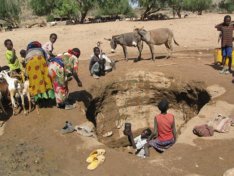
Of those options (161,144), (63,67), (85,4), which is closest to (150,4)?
(85,4)

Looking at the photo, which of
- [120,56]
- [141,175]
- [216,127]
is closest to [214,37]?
[120,56]

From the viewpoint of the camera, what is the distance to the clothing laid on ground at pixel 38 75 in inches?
352

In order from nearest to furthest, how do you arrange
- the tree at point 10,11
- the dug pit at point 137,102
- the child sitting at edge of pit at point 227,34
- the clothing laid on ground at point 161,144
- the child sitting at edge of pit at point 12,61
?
the clothing laid on ground at point 161,144
the child sitting at edge of pit at point 12,61
the child sitting at edge of pit at point 227,34
the dug pit at point 137,102
the tree at point 10,11

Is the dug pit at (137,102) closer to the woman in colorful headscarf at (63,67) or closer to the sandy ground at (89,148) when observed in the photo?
the sandy ground at (89,148)

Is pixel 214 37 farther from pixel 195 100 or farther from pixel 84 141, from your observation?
pixel 84 141

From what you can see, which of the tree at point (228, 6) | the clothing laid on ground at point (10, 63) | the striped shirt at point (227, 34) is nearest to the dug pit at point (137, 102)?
the striped shirt at point (227, 34)

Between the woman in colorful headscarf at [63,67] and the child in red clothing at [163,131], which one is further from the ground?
the woman in colorful headscarf at [63,67]

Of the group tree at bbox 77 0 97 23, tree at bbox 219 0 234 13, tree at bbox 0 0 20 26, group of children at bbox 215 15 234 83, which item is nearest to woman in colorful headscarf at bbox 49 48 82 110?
group of children at bbox 215 15 234 83

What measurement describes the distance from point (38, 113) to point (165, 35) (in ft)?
20.8

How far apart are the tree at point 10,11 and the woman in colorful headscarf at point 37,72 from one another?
31.0 metres

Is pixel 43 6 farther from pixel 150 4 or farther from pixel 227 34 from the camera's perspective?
pixel 227 34

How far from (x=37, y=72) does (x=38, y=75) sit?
74 millimetres

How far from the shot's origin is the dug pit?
11.9 m

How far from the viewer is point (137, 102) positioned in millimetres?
13438
